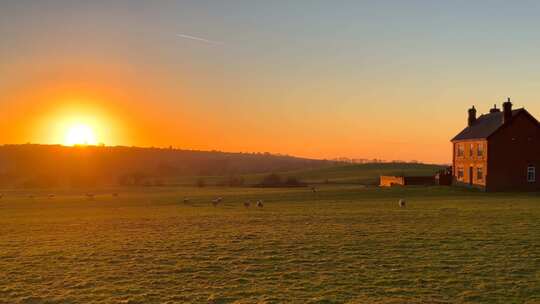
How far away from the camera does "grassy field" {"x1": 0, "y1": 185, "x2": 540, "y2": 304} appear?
45.4 ft

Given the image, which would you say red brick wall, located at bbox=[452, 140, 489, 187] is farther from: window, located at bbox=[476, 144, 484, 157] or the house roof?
the house roof

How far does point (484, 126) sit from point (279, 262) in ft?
193

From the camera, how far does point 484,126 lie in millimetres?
67812

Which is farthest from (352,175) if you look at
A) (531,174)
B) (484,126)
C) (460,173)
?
(531,174)

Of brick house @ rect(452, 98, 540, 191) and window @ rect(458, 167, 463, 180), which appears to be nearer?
brick house @ rect(452, 98, 540, 191)

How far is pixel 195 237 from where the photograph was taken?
24.9m

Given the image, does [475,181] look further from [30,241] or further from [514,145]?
[30,241]

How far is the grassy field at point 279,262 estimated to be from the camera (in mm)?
13852

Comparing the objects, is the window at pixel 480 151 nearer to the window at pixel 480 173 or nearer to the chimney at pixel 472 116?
the window at pixel 480 173

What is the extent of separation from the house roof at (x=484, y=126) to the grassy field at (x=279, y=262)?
36.0 m

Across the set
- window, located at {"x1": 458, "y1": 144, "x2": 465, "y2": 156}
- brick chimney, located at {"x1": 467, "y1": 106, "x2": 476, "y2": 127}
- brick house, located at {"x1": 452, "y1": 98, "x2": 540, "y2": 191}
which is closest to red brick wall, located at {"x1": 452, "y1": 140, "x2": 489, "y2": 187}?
brick house, located at {"x1": 452, "y1": 98, "x2": 540, "y2": 191}

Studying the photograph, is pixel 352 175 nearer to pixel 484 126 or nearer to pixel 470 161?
pixel 470 161

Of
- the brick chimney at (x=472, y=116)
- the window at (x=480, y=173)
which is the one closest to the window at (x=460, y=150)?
the brick chimney at (x=472, y=116)

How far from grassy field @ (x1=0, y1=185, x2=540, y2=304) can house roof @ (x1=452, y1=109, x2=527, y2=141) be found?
118ft
